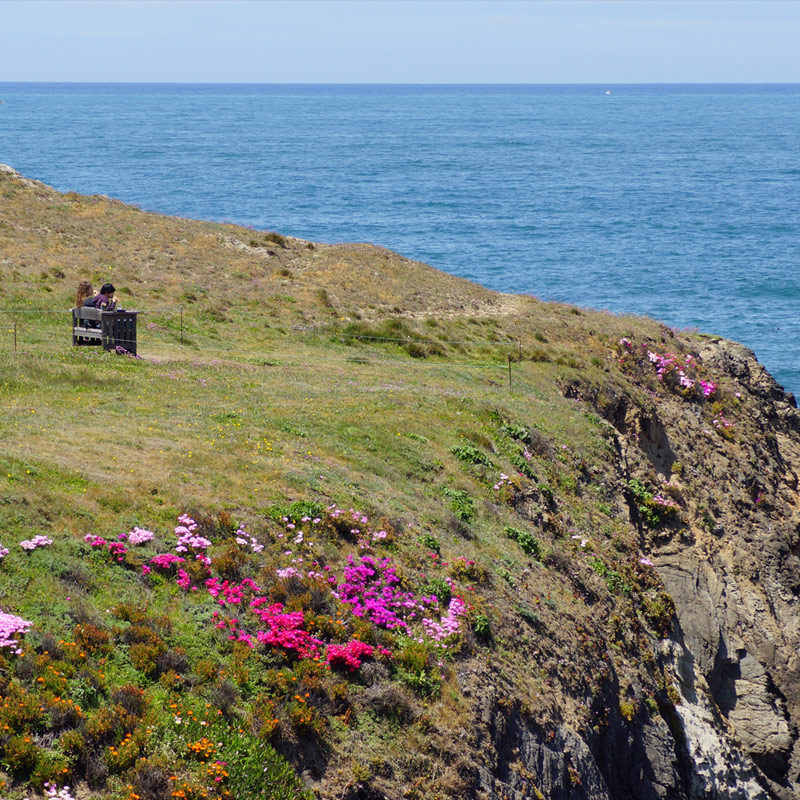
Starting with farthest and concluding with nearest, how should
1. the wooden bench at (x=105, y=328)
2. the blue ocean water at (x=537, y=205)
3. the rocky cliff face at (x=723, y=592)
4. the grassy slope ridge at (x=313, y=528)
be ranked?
the blue ocean water at (x=537, y=205), the wooden bench at (x=105, y=328), the rocky cliff face at (x=723, y=592), the grassy slope ridge at (x=313, y=528)

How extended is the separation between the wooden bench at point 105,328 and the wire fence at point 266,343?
1.3 inches

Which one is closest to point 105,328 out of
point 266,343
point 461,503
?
point 266,343

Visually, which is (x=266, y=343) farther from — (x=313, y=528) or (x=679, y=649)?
(x=679, y=649)

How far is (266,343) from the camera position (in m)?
35.6

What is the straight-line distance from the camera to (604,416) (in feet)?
115

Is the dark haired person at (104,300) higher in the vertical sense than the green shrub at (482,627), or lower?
higher

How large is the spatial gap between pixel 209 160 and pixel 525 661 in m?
152

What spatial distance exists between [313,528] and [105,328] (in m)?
14.0

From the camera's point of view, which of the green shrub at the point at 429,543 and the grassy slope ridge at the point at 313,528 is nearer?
the grassy slope ridge at the point at 313,528

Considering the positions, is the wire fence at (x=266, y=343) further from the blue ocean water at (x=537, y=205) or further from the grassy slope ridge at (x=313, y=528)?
the blue ocean water at (x=537, y=205)

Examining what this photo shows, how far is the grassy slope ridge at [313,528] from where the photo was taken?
13.3 meters

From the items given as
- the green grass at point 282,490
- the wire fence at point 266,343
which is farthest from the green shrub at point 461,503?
the wire fence at point 266,343

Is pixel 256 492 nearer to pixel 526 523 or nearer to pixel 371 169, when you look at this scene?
pixel 526 523

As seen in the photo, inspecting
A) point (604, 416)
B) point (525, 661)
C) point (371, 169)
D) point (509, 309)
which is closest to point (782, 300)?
point (509, 309)
